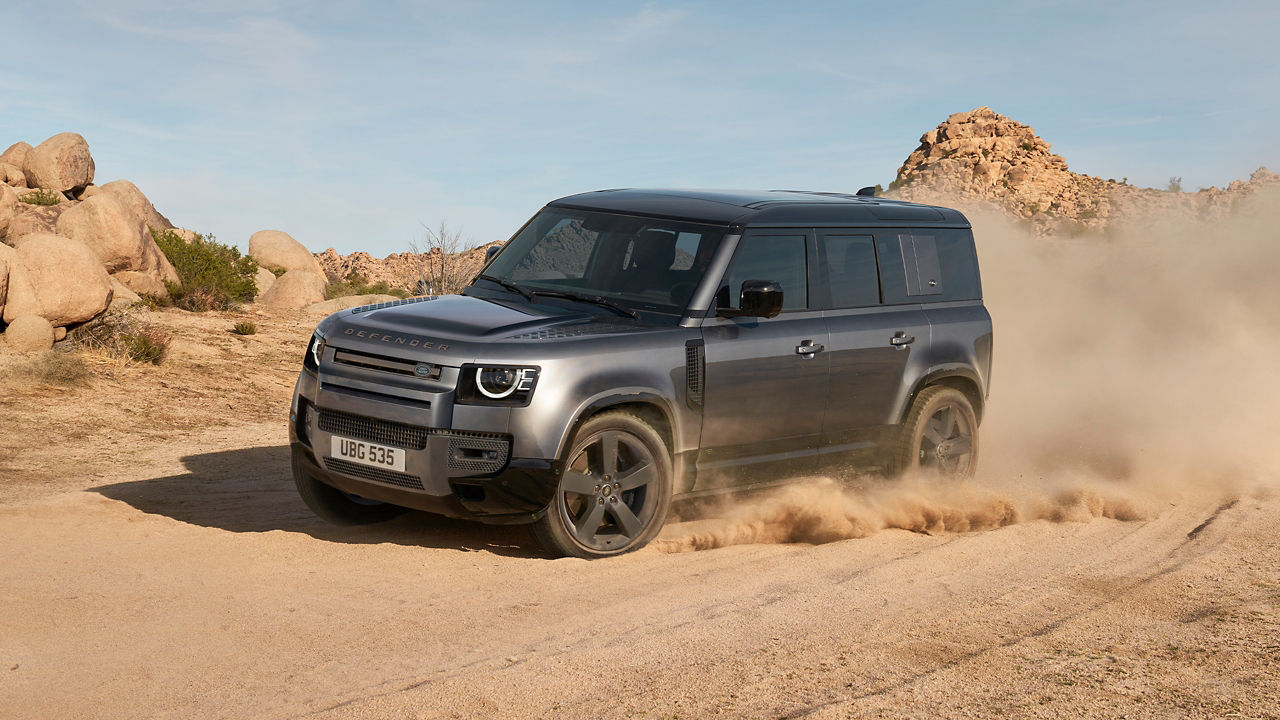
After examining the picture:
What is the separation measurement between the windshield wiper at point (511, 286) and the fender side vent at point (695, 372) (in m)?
1.15

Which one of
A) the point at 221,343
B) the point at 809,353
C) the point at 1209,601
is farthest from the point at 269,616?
the point at 221,343

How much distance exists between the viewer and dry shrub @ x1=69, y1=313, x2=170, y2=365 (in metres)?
16.7

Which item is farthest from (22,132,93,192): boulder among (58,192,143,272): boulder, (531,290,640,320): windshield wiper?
(531,290,640,320): windshield wiper

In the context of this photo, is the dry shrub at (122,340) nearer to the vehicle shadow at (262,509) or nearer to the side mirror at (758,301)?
the vehicle shadow at (262,509)

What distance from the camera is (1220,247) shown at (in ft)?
73.4

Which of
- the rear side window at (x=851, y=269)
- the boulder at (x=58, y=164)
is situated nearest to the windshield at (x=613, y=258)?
the rear side window at (x=851, y=269)

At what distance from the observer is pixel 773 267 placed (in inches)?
308

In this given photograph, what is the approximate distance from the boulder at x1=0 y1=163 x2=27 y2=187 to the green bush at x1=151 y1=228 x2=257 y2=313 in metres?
8.60

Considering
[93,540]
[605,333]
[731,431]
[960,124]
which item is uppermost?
[960,124]

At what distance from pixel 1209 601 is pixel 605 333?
11.4 ft

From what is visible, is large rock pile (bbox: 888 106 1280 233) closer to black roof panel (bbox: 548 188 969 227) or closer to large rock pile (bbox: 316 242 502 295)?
large rock pile (bbox: 316 242 502 295)

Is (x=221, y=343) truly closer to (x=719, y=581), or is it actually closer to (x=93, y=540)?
(x=93, y=540)

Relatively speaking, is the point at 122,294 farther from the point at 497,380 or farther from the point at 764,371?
the point at 497,380

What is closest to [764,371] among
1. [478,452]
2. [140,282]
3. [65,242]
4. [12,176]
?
[478,452]
